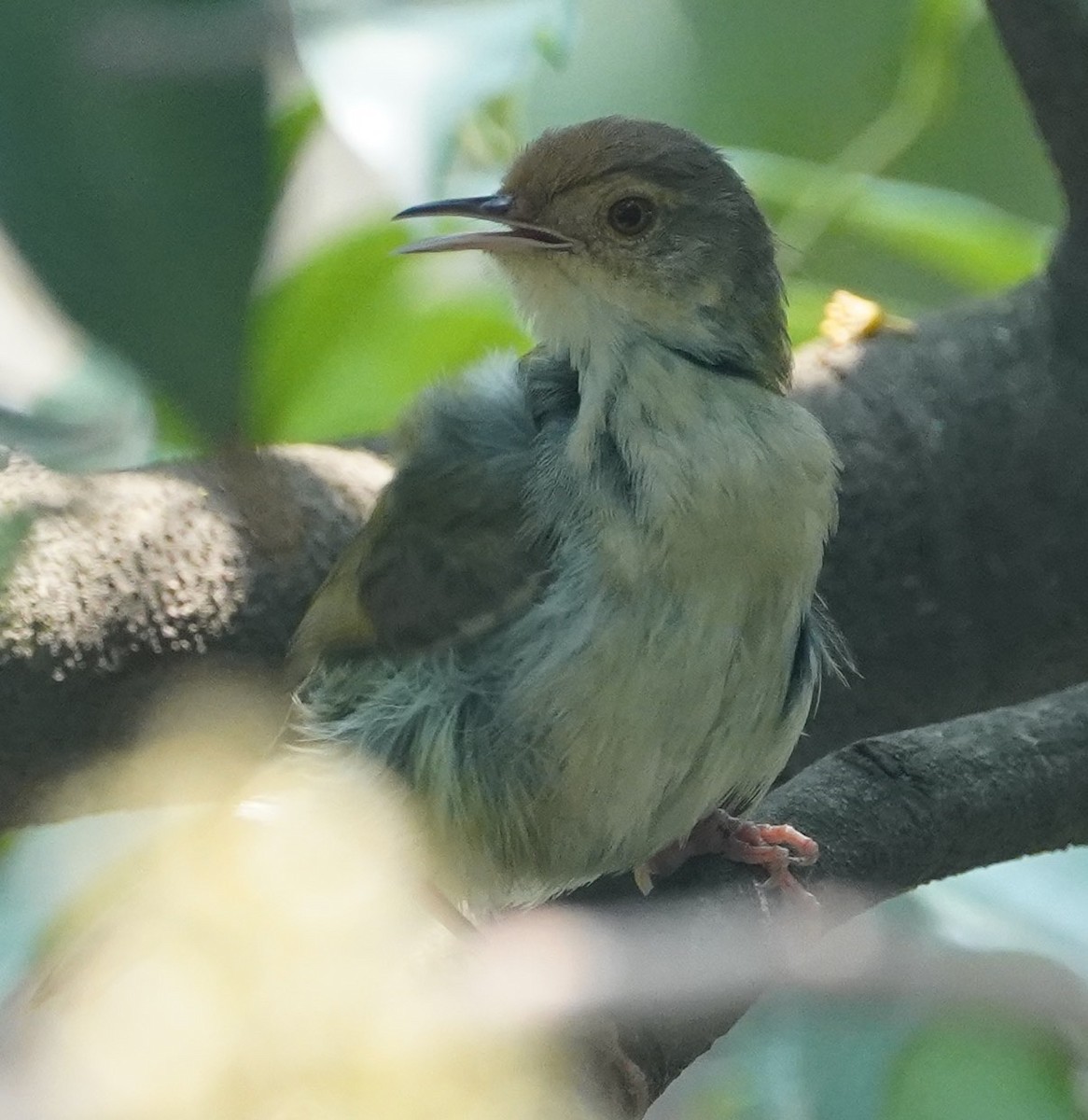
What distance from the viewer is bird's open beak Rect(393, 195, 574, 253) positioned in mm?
1377

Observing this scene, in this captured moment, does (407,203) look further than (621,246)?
Yes

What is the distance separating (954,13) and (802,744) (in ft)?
4.42

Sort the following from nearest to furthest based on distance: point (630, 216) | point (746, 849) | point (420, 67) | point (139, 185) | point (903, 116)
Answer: point (139, 185)
point (420, 67)
point (630, 216)
point (746, 849)
point (903, 116)

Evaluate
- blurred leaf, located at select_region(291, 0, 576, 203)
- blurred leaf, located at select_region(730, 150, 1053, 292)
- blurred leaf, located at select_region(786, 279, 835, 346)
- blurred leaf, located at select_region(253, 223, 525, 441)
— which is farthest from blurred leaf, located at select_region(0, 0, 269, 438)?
blurred leaf, located at select_region(786, 279, 835, 346)

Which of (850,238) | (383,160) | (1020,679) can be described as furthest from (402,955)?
(850,238)

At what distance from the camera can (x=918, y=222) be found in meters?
2.42

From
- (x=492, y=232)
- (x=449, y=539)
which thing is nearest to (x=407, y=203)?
(x=492, y=232)

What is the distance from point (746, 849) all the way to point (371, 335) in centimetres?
80

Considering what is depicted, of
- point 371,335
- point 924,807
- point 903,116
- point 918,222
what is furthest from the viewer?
point 903,116

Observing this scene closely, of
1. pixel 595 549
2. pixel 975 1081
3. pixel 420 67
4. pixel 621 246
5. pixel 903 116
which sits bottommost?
pixel 975 1081

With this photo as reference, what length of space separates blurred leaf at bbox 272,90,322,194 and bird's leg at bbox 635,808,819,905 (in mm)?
963

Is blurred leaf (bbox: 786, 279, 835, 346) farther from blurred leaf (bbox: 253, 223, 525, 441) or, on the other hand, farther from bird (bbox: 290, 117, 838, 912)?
bird (bbox: 290, 117, 838, 912)

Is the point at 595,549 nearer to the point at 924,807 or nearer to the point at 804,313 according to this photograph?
the point at 924,807

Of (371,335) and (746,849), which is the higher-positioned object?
(371,335)
